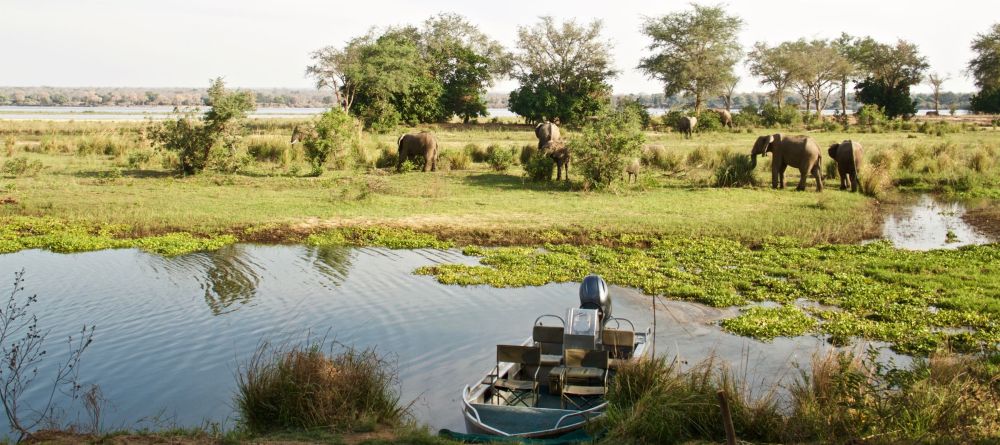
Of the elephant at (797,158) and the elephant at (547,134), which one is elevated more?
the elephant at (547,134)

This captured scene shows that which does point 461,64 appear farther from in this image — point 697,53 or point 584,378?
point 584,378

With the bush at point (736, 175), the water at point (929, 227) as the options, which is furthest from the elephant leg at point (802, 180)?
the water at point (929, 227)

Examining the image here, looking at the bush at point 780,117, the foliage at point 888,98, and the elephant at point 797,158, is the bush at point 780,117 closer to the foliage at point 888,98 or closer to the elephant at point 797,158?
the foliage at point 888,98

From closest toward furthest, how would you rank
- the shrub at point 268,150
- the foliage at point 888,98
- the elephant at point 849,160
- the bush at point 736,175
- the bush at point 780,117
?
the elephant at point 849,160, the bush at point 736,175, the shrub at point 268,150, the bush at point 780,117, the foliage at point 888,98

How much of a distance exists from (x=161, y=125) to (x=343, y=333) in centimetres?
1769

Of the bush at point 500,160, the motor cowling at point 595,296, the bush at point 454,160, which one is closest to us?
the motor cowling at point 595,296

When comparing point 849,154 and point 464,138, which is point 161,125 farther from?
point 849,154

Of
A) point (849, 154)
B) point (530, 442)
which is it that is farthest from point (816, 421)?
point (849, 154)

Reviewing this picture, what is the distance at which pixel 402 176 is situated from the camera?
26.0 m

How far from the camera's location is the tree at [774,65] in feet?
224

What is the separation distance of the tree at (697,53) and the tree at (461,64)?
12.4 m

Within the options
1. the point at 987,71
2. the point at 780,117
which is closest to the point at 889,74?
the point at 987,71

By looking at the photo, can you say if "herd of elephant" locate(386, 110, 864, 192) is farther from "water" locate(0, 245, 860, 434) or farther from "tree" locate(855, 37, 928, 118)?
"tree" locate(855, 37, 928, 118)

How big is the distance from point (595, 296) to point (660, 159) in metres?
18.6
